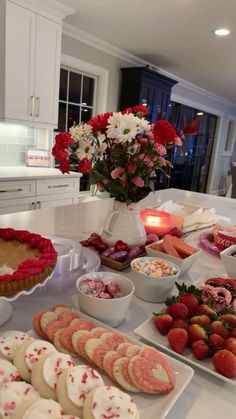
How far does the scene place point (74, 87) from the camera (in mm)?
3850

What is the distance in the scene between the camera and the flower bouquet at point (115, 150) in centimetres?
100

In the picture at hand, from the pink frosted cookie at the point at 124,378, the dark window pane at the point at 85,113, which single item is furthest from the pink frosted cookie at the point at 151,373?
the dark window pane at the point at 85,113

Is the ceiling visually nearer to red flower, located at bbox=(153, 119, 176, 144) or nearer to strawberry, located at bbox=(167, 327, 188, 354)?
red flower, located at bbox=(153, 119, 176, 144)

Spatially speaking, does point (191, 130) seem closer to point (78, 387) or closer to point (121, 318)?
point (121, 318)

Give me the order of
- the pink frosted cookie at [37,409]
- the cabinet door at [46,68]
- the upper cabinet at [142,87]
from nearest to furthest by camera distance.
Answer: the pink frosted cookie at [37,409] → the cabinet door at [46,68] → the upper cabinet at [142,87]

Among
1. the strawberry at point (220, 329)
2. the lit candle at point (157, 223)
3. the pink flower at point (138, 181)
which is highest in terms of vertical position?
the pink flower at point (138, 181)

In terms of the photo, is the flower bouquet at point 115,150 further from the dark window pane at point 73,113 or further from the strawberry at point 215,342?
the dark window pane at point 73,113

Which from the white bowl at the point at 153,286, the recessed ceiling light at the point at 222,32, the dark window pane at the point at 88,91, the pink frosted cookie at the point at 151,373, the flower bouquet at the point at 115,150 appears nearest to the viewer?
the pink frosted cookie at the point at 151,373

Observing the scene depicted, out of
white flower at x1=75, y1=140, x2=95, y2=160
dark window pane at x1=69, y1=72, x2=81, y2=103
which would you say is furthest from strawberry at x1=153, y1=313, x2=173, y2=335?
dark window pane at x1=69, y1=72, x2=81, y2=103

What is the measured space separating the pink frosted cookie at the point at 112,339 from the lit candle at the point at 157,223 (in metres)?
0.77

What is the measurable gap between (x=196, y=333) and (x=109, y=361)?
20 centimetres

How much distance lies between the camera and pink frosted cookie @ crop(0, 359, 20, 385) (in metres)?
0.48

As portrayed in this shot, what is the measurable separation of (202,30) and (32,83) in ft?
5.86

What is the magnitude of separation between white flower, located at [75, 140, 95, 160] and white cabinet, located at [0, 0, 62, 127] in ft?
6.62
